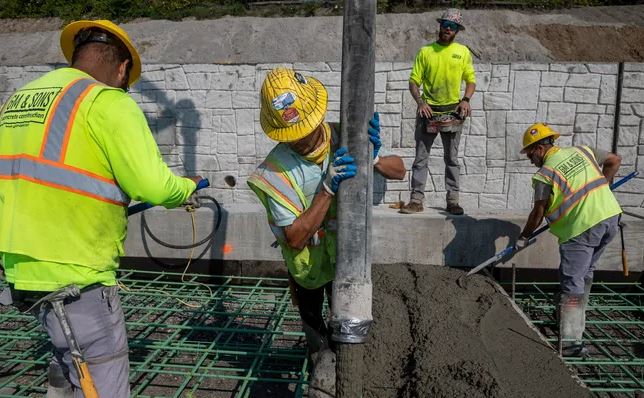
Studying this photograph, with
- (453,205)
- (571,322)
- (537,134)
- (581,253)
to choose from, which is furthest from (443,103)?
(571,322)

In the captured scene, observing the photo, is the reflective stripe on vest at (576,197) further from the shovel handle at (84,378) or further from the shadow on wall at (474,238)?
the shovel handle at (84,378)

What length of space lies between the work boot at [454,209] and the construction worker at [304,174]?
2905mm

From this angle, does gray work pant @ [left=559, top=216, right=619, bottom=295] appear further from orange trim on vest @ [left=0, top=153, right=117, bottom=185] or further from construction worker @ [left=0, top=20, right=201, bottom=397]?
orange trim on vest @ [left=0, top=153, right=117, bottom=185]

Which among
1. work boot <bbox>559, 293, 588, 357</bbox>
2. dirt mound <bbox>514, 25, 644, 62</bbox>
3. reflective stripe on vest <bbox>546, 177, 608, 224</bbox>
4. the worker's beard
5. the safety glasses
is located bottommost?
work boot <bbox>559, 293, 588, 357</bbox>

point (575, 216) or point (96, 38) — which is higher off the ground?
point (96, 38)

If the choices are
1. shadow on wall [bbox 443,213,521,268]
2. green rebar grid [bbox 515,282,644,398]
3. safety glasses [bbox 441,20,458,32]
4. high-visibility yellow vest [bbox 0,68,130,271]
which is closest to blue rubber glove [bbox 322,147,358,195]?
high-visibility yellow vest [bbox 0,68,130,271]

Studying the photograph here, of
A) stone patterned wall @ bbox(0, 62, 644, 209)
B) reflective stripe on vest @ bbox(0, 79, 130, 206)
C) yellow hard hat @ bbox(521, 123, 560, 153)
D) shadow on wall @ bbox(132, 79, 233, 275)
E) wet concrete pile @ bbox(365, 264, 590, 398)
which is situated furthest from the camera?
shadow on wall @ bbox(132, 79, 233, 275)

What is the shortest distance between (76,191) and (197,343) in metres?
2.50

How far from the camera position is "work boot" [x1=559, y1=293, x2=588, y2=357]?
393cm

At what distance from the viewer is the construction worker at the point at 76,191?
1.96m

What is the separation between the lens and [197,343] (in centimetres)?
415

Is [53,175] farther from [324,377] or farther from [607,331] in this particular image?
[607,331]

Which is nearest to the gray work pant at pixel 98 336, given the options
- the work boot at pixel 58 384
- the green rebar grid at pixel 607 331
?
the work boot at pixel 58 384

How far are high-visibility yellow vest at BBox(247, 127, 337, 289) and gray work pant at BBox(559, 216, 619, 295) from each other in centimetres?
233
